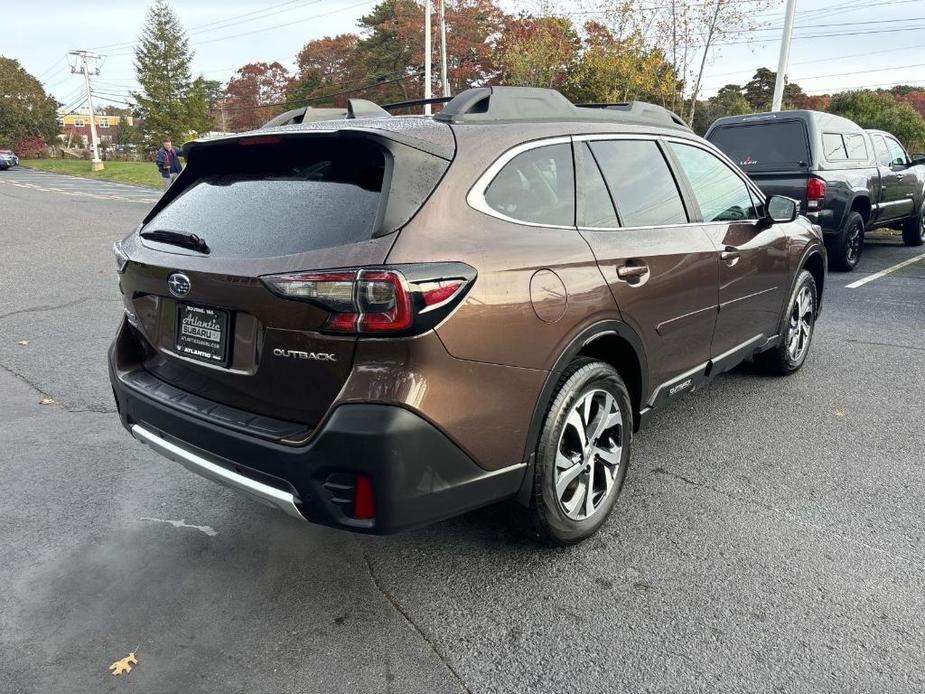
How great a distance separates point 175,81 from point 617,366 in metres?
84.7

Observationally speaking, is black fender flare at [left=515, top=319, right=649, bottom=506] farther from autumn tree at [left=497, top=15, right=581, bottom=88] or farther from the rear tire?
autumn tree at [left=497, top=15, right=581, bottom=88]

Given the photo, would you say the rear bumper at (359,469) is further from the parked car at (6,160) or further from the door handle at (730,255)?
the parked car at (6,160)

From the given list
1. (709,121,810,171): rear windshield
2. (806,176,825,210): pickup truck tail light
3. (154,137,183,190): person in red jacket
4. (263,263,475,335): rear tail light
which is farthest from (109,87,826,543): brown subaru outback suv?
(154,137,183,190): person in red jacket

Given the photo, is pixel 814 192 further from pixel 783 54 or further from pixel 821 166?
pixel 783 54

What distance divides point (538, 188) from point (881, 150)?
33.1ft

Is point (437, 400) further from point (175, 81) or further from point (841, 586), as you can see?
point (175, 81)

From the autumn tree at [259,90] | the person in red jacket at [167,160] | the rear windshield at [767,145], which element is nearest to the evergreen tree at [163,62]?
the autumn tree at [259,90]

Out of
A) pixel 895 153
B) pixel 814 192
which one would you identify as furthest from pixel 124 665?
pixel 895 153

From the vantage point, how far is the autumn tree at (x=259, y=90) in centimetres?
7206

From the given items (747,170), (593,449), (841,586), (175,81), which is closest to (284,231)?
(593,449)

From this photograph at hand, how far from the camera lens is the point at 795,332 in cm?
510

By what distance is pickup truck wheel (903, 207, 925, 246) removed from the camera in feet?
39.0

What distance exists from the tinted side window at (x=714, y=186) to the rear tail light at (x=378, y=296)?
2.13 metres

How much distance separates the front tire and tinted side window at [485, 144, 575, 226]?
0.61 m
